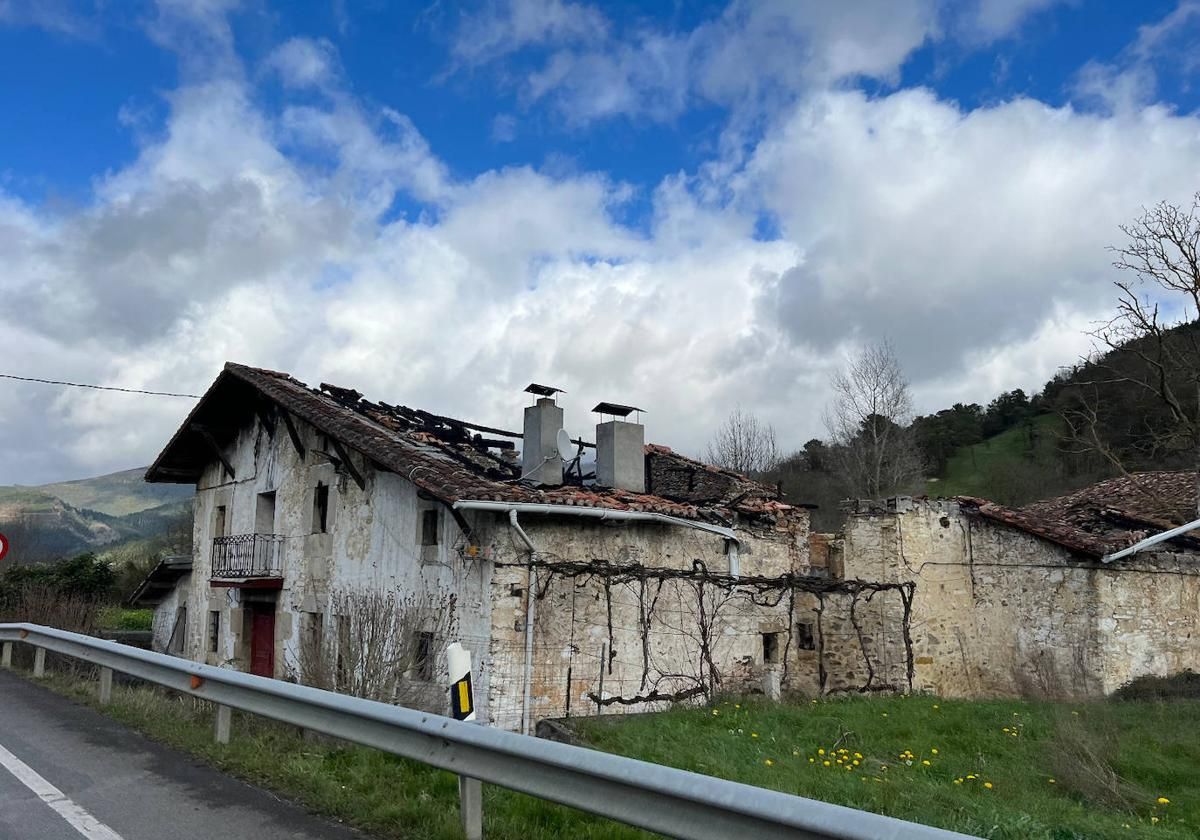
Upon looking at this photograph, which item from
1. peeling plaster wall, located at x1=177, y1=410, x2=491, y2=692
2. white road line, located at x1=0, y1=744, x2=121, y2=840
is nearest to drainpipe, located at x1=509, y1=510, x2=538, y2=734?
peeling plaster wall, located at x1=177, y1=410, x2=491, y2=692

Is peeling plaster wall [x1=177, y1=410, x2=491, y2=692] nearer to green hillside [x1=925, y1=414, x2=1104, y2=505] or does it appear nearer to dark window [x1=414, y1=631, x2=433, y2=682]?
dark window [x1=414, y1=631, x2=433, y2=682]

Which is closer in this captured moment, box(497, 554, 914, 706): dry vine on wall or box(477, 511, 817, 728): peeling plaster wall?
box(477, 511, 817, 728): peeling plaster wall

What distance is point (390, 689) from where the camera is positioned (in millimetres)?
8883

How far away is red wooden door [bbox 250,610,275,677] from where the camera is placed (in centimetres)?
1789

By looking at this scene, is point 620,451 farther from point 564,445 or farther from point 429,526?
point 429,526

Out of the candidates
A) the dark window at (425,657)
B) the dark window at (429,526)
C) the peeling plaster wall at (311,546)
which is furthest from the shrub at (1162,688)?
the dark window at (429,526)

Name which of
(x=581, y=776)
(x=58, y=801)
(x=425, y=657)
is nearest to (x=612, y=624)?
(x=425, y=657)

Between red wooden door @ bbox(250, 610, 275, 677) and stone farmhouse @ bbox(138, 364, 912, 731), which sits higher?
stone farmhouse @ bbox(138, 364, 912, 731)

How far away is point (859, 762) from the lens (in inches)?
378

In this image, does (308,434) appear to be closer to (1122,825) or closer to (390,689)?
(390,689)

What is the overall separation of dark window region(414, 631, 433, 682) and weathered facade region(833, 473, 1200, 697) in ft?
30.5

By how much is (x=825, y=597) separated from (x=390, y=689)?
33.2 feet

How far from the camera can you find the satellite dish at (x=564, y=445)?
1518cm

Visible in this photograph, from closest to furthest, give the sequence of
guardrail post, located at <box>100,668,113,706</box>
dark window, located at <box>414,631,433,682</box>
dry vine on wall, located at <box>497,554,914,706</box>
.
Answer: guardrail post, located at <box>100,668,113,706</box>, dark window, located at <box>414,631,433,682</box>, dry vine on wall, located at <box>497,554,914,706</box>
